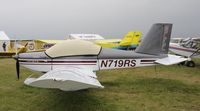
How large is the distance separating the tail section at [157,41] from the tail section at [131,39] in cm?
2157

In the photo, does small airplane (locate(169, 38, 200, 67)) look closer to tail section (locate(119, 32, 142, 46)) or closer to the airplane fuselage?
the airplane fuselage

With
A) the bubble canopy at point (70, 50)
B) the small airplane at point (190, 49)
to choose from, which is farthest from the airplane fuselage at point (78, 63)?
the small airplane at point (190, 49)

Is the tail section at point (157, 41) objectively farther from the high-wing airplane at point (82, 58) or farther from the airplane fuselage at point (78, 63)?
the airplane fuselage at point (78, 63)

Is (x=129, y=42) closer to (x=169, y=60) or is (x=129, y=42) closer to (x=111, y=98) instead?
(x=169, y=60)

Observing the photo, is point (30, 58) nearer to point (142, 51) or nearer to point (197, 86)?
point (142, 51)

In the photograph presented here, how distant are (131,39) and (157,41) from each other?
2344 cm

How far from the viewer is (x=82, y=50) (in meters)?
8.14

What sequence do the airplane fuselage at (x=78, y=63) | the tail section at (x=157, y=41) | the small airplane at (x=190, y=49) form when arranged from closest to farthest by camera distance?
1. the airplane fuselage at (x=78, y=63)
2. the tail section at (x=157, y=41)
3. the small airplane at (x=190, y=49)

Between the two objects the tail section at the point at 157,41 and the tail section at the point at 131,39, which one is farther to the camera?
the tail section at the point at 131,39

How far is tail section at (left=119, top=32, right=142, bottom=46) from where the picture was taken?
103 feet

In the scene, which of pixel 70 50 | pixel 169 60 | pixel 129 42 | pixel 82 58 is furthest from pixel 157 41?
pixel 129 42

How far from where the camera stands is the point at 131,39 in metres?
32.4

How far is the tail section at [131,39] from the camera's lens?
3130 cm

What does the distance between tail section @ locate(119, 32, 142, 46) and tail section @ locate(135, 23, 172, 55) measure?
70.8 feet
